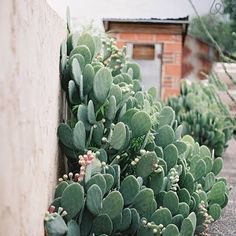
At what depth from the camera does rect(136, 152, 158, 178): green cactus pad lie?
2387mm

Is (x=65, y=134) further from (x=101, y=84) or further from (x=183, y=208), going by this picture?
(x=183, y=208)

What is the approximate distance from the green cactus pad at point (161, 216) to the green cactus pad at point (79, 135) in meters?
0.42

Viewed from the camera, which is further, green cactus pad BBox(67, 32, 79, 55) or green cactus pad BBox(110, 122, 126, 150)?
green cactus pad BBox(67, 32, 79, 55)

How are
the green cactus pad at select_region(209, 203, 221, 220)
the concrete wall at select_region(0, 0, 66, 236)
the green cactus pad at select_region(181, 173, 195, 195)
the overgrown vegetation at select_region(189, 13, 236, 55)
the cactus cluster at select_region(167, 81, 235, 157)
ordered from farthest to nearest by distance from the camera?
1. the cactus cluster at select_region(167, 81, 235, 157)
2. the overgrown vegetation at select_region(189, 13, 236, 55)
3. the green cactus pad at select_region(209, 203, 221, 220)
4. the green cactus pad at select_region(181, 173, 195, 195)
5. the concrete wall at select_region(0, 0, 66, 236)

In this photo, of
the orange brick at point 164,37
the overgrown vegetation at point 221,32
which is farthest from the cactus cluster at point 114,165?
the orange brick at point 164,37

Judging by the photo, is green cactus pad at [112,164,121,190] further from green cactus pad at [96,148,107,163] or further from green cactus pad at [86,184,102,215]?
green cactus pad at [86,184,102,215]

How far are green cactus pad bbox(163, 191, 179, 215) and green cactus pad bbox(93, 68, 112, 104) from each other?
0.51 m

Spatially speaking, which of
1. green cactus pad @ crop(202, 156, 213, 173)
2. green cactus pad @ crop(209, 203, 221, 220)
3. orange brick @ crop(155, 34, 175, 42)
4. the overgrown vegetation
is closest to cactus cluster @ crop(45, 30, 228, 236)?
green cactus pad @ crop(209, 203, 221, 220)

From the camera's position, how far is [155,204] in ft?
7.57

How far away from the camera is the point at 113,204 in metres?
2.10

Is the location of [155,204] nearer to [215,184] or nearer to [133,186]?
[133,186]

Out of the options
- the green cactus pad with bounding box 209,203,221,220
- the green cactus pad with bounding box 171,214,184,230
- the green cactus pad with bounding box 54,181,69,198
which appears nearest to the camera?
the green cactus pad with bounding box 54,181,69,198

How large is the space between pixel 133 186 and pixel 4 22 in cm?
97

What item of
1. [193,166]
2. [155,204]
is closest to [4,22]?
[155,204]
